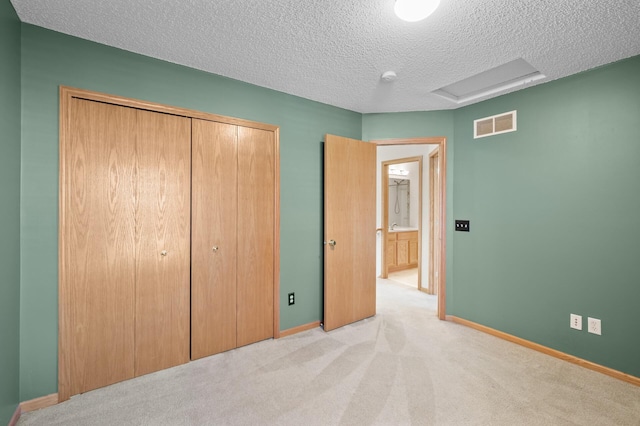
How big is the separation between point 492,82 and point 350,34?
1.64m

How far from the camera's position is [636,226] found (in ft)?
6.82

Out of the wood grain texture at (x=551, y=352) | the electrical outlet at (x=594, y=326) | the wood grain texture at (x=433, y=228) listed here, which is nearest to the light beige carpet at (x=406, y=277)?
the wood grain texture at (x=433, y=228)

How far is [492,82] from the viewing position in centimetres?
265

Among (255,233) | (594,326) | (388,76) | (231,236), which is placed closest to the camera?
(594,326)

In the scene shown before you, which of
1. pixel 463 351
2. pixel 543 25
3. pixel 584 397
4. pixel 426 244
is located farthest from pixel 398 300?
pixel 543 25

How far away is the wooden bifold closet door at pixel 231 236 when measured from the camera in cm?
233

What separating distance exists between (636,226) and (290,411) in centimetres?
276

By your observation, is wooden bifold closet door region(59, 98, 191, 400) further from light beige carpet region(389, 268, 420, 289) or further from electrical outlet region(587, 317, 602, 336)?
light beige carpet region(389, 268, 420, 289)

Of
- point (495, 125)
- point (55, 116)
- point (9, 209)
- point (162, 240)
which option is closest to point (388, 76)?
point (495, 125)

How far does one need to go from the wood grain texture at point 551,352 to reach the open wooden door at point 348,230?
1.04 metres

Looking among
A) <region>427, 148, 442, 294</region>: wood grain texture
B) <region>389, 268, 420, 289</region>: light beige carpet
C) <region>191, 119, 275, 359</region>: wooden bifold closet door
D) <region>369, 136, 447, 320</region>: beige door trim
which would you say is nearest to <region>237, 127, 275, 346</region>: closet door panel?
<region>191, 119, 275, 359</region>: wooden bifold closet door

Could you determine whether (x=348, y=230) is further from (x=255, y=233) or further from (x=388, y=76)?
(x=388, y=76)

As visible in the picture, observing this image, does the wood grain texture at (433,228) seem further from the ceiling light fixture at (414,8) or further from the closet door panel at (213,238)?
the closet door panel at (213,238)

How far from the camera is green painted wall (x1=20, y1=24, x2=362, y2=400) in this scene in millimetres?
1751
